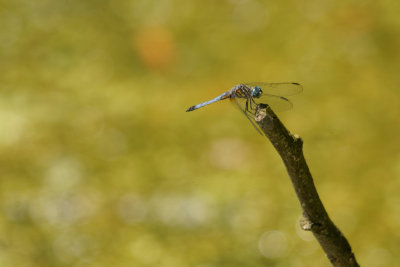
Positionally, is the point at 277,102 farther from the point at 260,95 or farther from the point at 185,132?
the point at 185,132

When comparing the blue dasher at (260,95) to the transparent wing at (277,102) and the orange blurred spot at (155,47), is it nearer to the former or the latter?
the transparent wing at (277,102)

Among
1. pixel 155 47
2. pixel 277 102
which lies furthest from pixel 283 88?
pixel 155 47

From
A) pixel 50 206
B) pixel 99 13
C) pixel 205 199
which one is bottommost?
pixel 205 199

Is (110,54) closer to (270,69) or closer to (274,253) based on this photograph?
(270,69)

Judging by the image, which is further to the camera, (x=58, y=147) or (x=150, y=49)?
(x=150, y=49)

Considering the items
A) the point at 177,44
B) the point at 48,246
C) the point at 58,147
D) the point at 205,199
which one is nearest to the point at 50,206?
the point at 48,246

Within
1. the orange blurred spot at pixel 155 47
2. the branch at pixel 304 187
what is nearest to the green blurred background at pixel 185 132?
the orange blurred spot at pixel 155 47

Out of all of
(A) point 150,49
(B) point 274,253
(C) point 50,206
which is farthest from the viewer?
(A) point 150,49

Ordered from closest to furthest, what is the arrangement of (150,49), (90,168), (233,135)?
(90,168), (233,135), (150,49)
